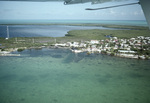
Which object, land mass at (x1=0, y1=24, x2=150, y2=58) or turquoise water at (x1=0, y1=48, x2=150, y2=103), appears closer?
turquoise water at (x1=0, y1=48, x2=150, y2=103)

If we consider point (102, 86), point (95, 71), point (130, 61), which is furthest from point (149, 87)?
point (130, 61)

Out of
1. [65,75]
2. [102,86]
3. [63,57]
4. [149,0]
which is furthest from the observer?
[63,57]

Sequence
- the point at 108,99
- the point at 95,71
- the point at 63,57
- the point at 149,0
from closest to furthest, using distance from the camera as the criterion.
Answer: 1. the point at 149,0
2. the point at 108,99
3. the point at 95,71
4. the point at 63,57

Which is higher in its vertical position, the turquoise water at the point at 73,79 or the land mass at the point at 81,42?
the land mass at the point at 81,42

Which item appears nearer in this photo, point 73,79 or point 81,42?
point 73,79

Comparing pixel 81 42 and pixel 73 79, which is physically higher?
pixel 81 42

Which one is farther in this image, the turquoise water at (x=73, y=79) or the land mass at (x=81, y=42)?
the land mass at (x=81, y=42)

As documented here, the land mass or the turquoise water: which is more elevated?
the land mass

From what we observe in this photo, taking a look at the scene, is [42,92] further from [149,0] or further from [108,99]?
[149,0]
